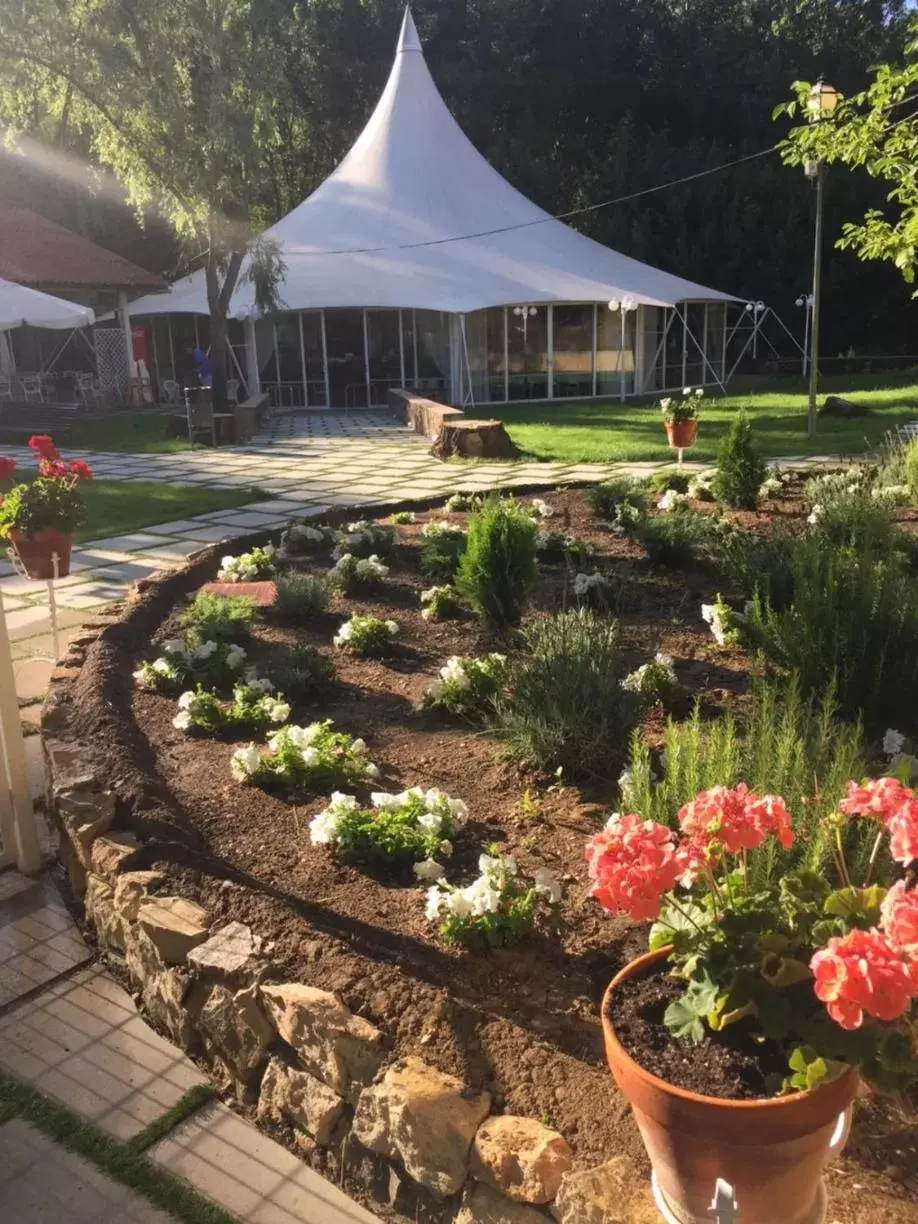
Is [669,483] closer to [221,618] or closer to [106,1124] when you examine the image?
[221,618]

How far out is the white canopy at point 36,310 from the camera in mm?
15422

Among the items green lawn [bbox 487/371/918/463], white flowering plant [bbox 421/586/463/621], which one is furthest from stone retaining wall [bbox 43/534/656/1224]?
green lawn [bbox 487/371/918/463]

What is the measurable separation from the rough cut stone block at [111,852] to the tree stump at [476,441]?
9345 mm

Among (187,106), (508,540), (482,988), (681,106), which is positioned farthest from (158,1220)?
(681,106)

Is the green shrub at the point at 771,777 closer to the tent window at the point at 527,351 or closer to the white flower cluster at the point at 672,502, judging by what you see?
the white flower cluster at the point at 672,502

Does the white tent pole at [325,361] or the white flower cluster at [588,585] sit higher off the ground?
the white tent pole at [325,361]

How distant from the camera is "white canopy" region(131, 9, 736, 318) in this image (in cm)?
1888

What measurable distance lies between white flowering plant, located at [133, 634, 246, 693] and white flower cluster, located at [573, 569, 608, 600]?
1.65m

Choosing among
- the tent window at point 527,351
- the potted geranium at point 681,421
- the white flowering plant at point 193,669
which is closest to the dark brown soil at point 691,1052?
the white flowering plant at point 193,669

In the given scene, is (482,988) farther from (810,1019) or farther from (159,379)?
(159,379)

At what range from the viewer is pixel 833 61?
98.2ft

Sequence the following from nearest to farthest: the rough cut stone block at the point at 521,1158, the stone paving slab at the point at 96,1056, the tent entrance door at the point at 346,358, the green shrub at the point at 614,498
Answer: the rough cut stone block at the point at 521,1158
the stone paving slab at the point at 96,1056
the green shrub at the point at 614,498
the tent entrance door at the point at 346,358

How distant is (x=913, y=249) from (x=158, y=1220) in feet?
18.9

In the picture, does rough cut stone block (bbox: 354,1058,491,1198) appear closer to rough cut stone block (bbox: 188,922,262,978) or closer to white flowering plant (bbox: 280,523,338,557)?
rough cut stone block (bbox: 188,922,262,978)
